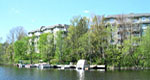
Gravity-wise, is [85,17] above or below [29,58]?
above

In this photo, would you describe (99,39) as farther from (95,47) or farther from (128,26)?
(128,26)

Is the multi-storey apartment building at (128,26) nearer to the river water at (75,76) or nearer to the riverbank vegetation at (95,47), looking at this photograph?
the riverbank vegetation at (95,47)

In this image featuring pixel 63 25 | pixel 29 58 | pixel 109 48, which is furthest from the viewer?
pixel 63 25

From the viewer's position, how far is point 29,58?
9438cm

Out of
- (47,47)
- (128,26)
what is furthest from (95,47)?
(47,47)

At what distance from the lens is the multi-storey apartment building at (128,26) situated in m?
73.5

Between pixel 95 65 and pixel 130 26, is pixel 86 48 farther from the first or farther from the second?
pixel 130 26

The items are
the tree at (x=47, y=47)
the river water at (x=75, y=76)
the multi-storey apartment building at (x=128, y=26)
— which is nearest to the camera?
the river water at (x=75, y=76)

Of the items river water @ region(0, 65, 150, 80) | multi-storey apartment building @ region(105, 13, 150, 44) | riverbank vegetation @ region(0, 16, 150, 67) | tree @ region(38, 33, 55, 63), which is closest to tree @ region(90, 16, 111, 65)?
riverbank vegetation @ region(0, 16, 150, 67)

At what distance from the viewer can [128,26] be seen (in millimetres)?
74062

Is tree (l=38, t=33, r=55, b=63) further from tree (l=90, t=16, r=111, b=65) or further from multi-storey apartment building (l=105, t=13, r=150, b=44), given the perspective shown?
multi-storey apartment building (l=105, t=13, r=150, b=44)

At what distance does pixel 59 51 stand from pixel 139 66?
31.7m

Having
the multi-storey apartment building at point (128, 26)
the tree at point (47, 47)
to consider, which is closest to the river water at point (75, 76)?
the multi-storey apartment building at point (128, 26)

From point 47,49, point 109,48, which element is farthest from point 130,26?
point 47,49
